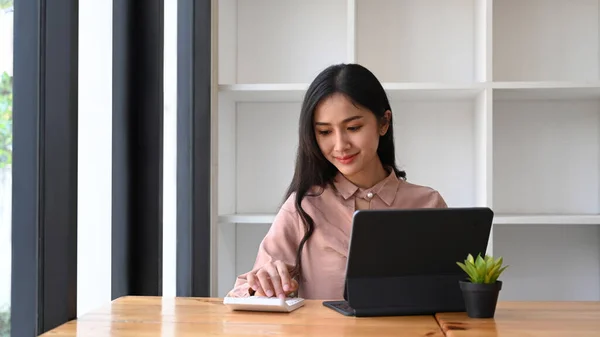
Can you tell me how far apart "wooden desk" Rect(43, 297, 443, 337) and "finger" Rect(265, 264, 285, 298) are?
0.19 ft

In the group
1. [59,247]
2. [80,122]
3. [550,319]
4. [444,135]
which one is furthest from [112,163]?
[444,135]

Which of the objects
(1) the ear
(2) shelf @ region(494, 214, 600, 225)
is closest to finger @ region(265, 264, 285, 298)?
Result: (1) the ear

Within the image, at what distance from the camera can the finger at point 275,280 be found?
151cm

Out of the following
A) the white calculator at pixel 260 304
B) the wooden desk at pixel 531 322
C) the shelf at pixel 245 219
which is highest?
the shelf at pixel 245 219

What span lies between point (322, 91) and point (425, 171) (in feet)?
4.03

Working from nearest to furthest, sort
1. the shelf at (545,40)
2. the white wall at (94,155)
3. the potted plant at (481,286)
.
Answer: the potted plant at (481,286) < the white wall at (94,155) < the shelf at (545,40)

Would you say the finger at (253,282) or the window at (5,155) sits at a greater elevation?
the window at (5,155)

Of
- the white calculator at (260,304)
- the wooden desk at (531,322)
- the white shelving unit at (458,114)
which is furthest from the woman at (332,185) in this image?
the white shelving unit at (458,114)

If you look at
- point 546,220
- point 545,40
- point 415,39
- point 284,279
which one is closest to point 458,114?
point 415,39

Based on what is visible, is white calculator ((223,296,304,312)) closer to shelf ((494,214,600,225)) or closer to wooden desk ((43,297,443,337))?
wooden desk ((43,297,443,337))

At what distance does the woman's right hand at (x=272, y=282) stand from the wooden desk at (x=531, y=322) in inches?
12.2

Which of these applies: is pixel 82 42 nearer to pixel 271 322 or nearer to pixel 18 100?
pixel 18 100

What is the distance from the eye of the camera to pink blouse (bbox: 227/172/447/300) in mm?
1963

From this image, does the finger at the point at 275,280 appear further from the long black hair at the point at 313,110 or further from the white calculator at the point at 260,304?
the long black hair at the point at 313,110
